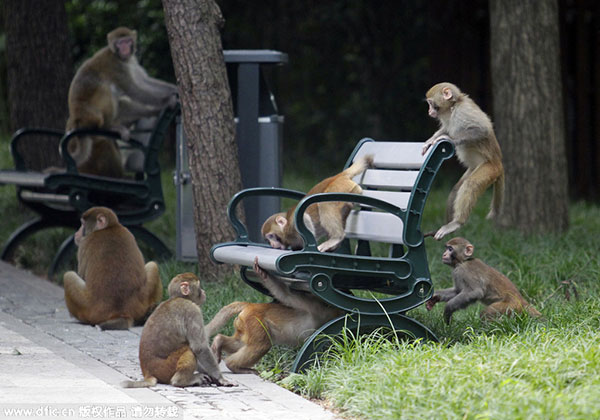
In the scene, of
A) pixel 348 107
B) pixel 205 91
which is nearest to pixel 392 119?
pixel 348 107

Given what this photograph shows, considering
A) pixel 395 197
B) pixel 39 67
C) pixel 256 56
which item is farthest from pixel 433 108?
pixel 39 67

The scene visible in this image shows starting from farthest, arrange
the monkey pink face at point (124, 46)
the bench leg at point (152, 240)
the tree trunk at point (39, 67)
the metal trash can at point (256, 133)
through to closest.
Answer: the tree trunk at point (39, 67) < the monkey pink face at point (124, 46) < the bench leg at point (152, 240) < the metal trash can at point (256, 133)

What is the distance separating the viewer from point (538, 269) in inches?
312

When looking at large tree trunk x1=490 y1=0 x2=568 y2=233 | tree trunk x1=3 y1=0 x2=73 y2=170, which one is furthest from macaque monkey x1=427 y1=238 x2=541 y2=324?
tree trunk x1=3 y1=0 x2=73 y2=170

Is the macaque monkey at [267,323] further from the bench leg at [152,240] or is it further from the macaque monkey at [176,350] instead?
the bench leg at [152,240]

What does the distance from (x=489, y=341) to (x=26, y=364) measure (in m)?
2.68

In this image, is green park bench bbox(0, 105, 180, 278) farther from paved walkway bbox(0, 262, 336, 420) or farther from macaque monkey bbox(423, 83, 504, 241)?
macaque monkey bbox(423, 83, 504, 241)

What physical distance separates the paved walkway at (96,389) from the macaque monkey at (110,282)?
132mm

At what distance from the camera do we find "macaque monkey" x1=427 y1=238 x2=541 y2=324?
6066 millimetres

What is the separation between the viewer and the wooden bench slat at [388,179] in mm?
5863

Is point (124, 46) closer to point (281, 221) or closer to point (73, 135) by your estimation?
point (73, 135)

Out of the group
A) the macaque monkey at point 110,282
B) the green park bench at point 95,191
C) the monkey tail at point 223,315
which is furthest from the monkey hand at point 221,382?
the green park bench at point 95,191

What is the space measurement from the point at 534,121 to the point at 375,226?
4.36 m

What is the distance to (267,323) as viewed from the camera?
5.52m
